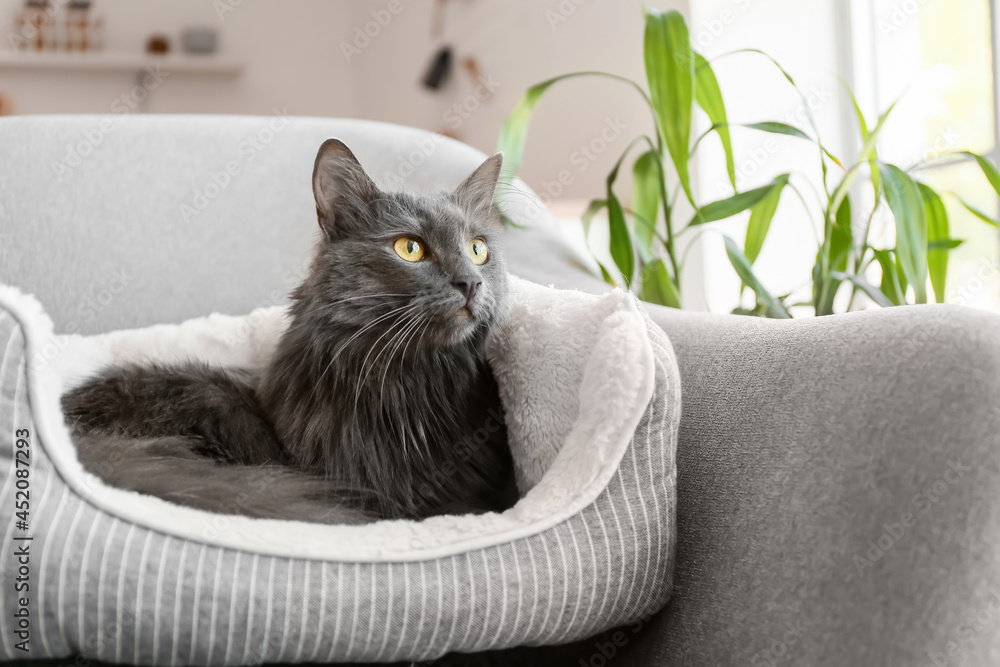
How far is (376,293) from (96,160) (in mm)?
979

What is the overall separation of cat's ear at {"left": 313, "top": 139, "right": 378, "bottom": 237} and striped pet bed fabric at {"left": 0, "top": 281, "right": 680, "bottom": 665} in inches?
15.0

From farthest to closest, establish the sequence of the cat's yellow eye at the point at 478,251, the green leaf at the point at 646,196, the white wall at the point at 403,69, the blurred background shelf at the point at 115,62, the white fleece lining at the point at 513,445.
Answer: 1. the blurred background shelf at the point at 115,62
2. the white wall at the point at 403,69
3. the green leaf at the point at 646,196
4. the cat's yellow eye at the point at 478,251
5. the white fleece lining at the point at 513,445

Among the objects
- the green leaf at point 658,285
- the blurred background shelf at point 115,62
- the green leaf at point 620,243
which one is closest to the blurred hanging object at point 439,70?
the blurred background shelf at point 115,62

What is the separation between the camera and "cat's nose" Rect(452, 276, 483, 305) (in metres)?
0.96

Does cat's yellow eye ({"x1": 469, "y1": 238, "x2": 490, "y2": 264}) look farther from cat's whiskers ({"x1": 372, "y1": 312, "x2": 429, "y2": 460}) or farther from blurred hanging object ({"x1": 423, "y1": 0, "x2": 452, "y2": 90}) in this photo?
blurred hanging object ({"x1": 423, "y1": 0, "x2": 452, "y2": 90})

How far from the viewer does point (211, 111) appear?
4.73 meters

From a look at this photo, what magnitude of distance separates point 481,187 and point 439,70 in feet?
10.4

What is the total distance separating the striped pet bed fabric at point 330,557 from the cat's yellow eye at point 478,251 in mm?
242

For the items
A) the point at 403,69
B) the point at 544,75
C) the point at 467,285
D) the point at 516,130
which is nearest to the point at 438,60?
the point at 403,69

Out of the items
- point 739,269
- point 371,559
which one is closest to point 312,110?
point 739,269

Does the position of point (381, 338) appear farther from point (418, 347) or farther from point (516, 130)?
point (516, 130)

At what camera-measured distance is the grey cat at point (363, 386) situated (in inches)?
37.8

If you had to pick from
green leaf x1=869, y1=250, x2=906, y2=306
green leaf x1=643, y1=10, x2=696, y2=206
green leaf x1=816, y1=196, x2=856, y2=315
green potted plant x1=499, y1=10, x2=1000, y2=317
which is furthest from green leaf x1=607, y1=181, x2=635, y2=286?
green leaf x1=869, y1=250, x2=906, y2=306

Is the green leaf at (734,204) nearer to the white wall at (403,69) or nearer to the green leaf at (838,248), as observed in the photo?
the green leaf at (838,248)
